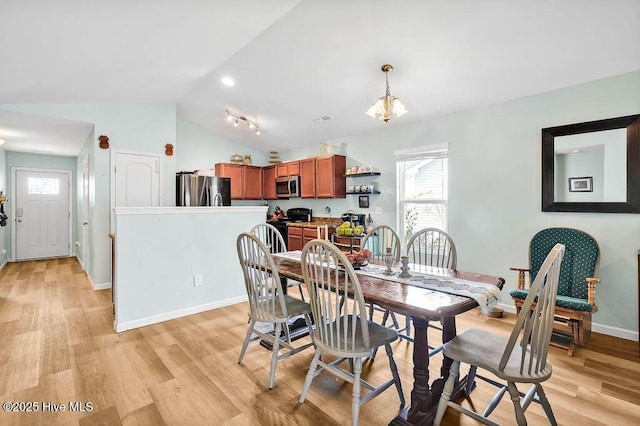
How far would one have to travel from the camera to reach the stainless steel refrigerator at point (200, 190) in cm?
457

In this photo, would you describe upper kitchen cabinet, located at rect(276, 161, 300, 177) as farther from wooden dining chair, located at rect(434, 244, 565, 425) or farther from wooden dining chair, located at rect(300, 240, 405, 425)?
wooden dining chair, located at rect(434, 244, 565, 425)

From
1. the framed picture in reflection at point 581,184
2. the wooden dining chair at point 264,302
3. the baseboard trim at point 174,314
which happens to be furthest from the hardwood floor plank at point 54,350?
the framed picture in reflection at point 581,184

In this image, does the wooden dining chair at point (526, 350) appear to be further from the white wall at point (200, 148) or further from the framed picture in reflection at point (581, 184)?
the white wall at point (200, 148)

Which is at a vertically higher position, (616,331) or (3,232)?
(3,232)

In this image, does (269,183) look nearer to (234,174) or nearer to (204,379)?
(234,174)

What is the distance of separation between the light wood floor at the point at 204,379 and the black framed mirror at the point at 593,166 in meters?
1.28

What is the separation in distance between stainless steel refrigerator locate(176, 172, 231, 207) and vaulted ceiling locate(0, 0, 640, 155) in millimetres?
1299

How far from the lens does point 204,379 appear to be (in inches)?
88.4

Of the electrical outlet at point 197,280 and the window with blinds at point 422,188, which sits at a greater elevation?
the window with blinds at point 422,188

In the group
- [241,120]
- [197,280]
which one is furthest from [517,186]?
[241,120]

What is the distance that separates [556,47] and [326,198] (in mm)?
3731

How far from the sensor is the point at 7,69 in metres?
2.98

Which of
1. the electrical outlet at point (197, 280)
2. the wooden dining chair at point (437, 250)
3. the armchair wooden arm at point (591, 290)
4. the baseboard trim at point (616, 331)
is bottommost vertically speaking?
the baseboard trim at point (616, 331)

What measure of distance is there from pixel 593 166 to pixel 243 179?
5607mm
